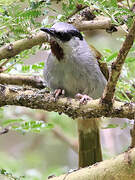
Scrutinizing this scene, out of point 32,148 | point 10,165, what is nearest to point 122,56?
point 10,165

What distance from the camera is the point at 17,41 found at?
8.41 feet

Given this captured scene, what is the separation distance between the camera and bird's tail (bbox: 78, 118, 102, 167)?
10.8 ft

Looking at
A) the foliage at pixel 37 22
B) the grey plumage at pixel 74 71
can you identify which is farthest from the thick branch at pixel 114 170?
the grey plumage at pixel 74 71

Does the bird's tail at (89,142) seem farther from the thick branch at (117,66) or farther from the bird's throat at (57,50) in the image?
the thick branch at (117,66)

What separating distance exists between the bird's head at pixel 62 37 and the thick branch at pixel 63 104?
1.42 ft

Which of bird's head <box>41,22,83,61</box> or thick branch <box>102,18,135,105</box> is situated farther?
bird's head <box>41,22,83,61</box>

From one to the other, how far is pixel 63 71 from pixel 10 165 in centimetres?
155

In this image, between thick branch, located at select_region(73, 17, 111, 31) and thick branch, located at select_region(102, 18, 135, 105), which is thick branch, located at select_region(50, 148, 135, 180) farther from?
thick branch, located at select_region(73, 17, 111, 31)

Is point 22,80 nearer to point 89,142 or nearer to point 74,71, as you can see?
point 74,71

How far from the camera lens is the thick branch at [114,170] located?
1850mm

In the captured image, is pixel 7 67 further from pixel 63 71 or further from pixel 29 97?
pixel 29 97

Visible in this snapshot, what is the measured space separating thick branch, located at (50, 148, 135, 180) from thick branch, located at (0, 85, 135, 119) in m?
0.24

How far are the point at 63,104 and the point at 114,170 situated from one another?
0.52 meters

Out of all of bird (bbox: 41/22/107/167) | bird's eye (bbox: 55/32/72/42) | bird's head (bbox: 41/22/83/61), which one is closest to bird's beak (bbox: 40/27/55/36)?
bird's head (bbox: 41/22/83/61)
